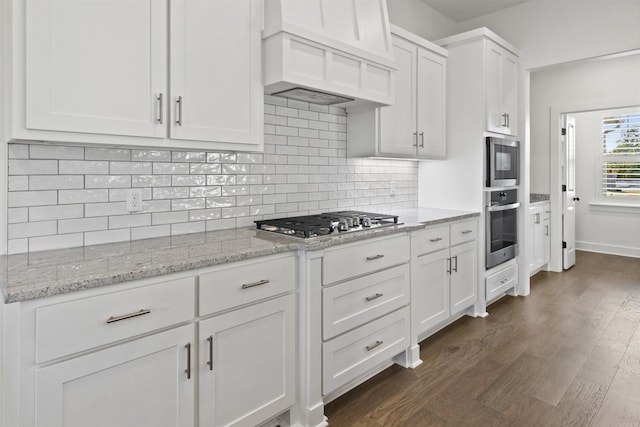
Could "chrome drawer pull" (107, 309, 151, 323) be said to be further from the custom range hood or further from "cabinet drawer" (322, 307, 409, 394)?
the custom range hood

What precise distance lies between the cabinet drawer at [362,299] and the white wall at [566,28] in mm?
2815

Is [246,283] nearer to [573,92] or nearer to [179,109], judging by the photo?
[179,109]

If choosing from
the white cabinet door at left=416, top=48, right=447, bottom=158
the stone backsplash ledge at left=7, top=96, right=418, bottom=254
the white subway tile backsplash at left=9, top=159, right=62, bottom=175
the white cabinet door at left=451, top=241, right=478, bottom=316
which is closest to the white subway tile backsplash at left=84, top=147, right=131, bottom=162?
the stone backsplash ledge at left=7, top=96, right=418, bottom=254

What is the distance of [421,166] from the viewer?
13.0 feet

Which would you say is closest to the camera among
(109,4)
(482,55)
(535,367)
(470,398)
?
(109,4)

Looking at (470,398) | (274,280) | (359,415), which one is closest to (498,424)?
(470,398)

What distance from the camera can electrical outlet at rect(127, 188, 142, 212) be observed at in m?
1.96

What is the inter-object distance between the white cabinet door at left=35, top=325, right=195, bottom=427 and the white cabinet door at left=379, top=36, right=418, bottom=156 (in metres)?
2.05

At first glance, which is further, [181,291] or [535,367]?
[535,367]

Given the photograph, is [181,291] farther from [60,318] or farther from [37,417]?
[37,417]

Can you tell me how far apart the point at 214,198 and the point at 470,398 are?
6.16ft

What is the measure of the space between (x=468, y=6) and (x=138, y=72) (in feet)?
11.8

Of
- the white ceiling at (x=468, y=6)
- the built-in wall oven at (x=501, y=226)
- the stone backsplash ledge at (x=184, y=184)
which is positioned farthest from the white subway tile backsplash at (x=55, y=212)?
the white ceiling at (x=468, y=6)

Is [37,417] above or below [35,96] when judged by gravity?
below
